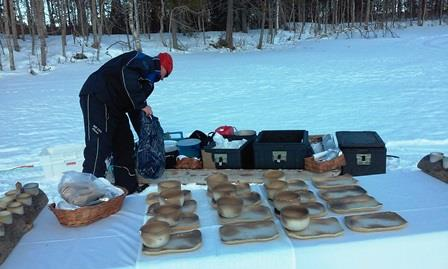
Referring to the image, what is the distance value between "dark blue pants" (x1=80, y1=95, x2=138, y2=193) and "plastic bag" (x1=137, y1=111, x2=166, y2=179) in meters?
0.15

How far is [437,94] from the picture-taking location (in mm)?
7301

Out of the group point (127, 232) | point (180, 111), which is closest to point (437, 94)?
point (180, 111)

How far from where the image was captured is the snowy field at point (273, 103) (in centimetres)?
516

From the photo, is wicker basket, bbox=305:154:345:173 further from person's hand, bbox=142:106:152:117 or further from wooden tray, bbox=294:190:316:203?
wooden tray, bbox=294:190:316:203

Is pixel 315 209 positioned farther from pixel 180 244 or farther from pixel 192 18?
pixel 192 18

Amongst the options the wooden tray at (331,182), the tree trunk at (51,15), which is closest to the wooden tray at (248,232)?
the wooden tray at (331,182)

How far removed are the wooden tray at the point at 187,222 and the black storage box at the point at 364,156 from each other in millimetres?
2271

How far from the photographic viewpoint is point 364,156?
12.2 feet

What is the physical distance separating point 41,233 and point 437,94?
23.0 feet

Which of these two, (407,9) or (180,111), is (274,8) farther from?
(180,111)

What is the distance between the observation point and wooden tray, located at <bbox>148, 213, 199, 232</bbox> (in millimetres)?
1723

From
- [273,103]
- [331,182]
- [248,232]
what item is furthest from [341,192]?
[273,103]

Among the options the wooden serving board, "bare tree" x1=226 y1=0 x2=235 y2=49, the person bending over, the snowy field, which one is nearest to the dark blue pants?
the person bending over

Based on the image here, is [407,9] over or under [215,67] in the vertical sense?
over
